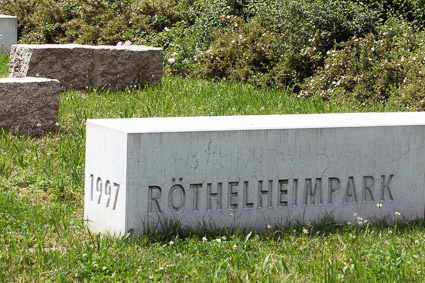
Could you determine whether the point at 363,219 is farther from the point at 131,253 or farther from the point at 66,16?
the point at 66,16

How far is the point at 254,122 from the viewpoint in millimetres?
5004

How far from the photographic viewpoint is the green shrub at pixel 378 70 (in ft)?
28.9

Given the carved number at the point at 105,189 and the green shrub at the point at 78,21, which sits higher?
the green shrub at the point at 78,21

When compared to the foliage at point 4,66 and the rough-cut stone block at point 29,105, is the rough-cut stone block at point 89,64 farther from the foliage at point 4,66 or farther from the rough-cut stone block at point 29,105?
the rough-cut stone block at point 29,105

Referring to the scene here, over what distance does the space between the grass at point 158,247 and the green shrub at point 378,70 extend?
382 cm

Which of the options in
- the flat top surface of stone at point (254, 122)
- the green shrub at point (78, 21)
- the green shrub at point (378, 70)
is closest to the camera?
the flat top surface of stone at point (254, 122)

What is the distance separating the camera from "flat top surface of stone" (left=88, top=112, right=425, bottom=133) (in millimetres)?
4641

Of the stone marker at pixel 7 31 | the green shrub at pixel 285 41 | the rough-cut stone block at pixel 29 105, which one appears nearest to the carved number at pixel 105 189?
the rough-cut stone block at pixel 29 105

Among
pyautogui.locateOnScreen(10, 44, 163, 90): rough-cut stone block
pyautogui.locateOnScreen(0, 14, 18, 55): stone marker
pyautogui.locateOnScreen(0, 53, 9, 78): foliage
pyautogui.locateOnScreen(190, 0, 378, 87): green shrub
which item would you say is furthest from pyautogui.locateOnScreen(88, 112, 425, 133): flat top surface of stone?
pyautogui.locateOnScreen(0, 14, 18, 55): stone marker

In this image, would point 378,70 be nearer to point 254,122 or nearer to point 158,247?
point 254,122

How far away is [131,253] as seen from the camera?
424 centimetres

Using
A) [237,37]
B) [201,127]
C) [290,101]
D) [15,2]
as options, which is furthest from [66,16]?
[201,127]

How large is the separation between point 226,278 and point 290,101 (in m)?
5.05

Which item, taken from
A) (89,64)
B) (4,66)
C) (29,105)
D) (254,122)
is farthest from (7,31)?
(254,122)
